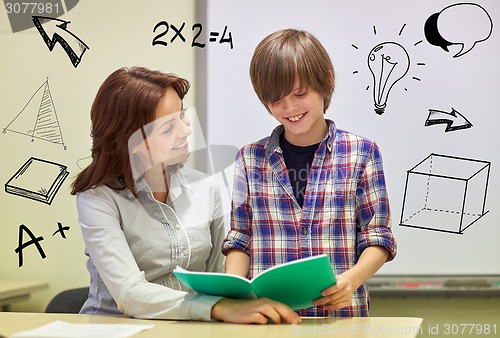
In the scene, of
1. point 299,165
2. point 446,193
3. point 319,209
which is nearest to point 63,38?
point 299,165

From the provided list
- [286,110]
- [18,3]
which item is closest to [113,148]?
[286,110]

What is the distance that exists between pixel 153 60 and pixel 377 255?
1.31 meters

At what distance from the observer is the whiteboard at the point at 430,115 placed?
2389 millimetres

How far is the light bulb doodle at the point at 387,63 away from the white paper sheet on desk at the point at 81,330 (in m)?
1.36

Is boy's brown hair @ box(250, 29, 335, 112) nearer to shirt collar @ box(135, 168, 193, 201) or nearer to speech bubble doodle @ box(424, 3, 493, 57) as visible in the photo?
shirt collar @ box(135, 168, 193, 201)

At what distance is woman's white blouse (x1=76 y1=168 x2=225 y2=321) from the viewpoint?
61.0 inches

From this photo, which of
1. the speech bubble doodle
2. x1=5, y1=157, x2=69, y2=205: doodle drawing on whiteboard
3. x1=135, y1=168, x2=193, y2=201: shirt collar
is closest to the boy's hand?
x1=135, y1=168, x2=193, y2=201: shirt collar

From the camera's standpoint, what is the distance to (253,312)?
1446 millimetres

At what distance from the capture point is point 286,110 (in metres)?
1.67

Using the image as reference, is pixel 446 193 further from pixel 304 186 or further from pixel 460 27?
pixel 304 186

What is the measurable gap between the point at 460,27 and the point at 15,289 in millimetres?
1823

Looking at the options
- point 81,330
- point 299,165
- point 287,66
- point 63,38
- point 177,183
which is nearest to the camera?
point 81,330

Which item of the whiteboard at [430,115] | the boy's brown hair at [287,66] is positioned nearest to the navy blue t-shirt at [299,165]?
the boy's brown hair at [287,66]

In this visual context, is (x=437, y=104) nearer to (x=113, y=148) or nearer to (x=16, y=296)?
(x=113, y=148)
